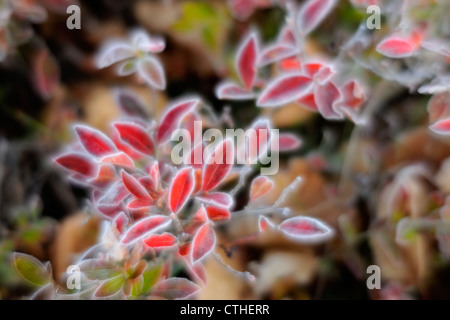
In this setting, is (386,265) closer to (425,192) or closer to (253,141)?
(425,192)

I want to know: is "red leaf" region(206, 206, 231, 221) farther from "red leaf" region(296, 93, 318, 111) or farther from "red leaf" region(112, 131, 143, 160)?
"red leaf" region(296, 93, 318, 111)

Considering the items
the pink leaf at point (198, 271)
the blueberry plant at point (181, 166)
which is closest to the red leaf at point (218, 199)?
the blueberry plant at point (181, 166)

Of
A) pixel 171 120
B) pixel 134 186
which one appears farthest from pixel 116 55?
pixel 134 186

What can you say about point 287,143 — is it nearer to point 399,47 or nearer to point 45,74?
point 399,47

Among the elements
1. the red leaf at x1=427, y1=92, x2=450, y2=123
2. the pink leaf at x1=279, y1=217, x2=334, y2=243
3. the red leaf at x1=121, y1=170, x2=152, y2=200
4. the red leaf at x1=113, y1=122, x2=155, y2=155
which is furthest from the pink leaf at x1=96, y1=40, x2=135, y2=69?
the red leaf at x1=427, y1=92, x2=450, y2=123

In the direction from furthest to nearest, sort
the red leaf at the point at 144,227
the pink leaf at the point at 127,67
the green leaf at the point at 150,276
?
the pink leaf at the point at 127,67
the green leaf at the point at 150,276
the red leaf at the point at 144,227

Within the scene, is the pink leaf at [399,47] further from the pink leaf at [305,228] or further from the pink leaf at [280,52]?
the pink leaf at [305,228]
